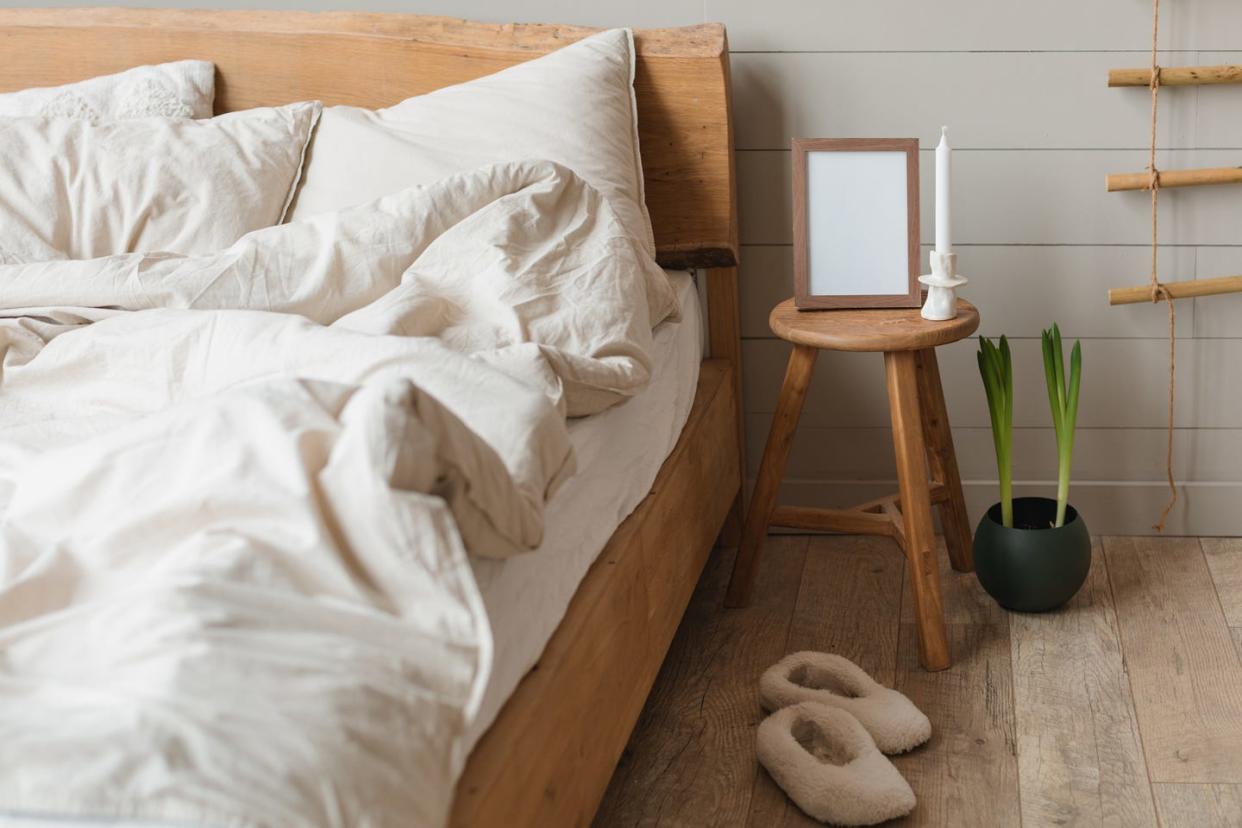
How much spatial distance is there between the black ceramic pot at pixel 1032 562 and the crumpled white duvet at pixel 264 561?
2.81 ft

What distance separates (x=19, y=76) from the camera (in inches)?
90.4

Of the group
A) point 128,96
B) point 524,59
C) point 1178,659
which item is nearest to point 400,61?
point 524,59

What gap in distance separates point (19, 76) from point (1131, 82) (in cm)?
195

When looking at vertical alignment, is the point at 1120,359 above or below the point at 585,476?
below

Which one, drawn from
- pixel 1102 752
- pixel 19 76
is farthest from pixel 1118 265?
pixel 19 76

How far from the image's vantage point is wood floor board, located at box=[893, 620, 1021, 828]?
153cm

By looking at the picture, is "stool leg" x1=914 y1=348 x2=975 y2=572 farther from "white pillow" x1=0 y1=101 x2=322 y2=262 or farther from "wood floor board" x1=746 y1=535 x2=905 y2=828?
"white pillow" x1=0 y1=101 x2=322 y2=262

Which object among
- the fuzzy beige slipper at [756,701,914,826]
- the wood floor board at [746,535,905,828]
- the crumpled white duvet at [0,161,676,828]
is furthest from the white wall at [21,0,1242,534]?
the crumpled white duvet at [0,161,676,828]

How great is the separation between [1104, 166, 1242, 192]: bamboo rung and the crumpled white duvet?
1143mm

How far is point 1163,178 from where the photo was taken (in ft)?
6.84

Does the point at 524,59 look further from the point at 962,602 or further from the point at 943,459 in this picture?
the point at 962,602

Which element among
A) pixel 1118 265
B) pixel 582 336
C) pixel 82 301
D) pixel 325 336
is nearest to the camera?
pixel 325 336

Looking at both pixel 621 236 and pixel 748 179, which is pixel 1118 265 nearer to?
pixel 748 179

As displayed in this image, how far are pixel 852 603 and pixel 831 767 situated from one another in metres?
0.59
